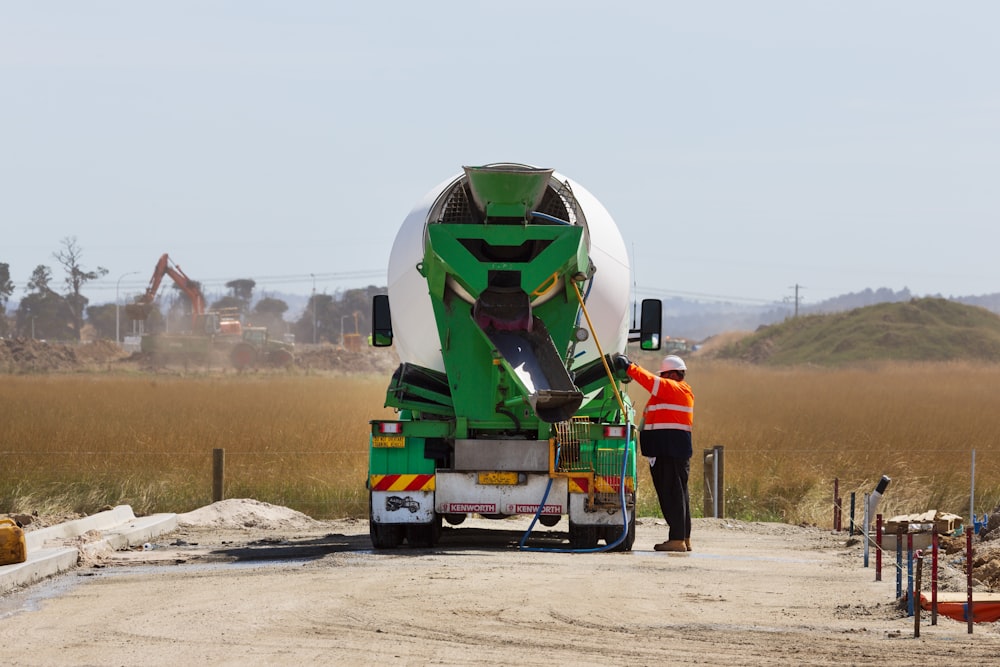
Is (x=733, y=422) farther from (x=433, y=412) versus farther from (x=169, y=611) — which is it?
(x=169, y=611)

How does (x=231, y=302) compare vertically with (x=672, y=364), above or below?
above

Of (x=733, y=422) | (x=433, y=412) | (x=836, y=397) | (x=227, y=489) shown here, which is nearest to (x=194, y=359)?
(x=836, y=397)

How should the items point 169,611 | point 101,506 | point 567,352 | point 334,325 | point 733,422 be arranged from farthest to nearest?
point 334,325 < point 733,422 < point 101,506 < point 567,352 < point 169,611

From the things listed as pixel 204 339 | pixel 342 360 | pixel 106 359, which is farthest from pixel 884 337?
pixel 106 359

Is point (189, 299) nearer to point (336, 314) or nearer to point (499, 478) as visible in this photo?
point (336, 314)

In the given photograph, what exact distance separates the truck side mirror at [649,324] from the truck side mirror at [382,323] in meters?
2.36

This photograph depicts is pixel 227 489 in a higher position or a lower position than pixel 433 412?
lower

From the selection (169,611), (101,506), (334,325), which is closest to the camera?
(169,611)

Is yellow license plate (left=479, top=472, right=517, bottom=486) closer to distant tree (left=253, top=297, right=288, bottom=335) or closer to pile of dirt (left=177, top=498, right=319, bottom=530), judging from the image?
pile of dirt (left=177, top=498, right=319, bottom=530)

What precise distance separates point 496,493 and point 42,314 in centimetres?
12688

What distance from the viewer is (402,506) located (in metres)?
14.0

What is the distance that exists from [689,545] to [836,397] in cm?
2676

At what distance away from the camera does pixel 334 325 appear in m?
164

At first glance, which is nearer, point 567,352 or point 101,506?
point 567,352
